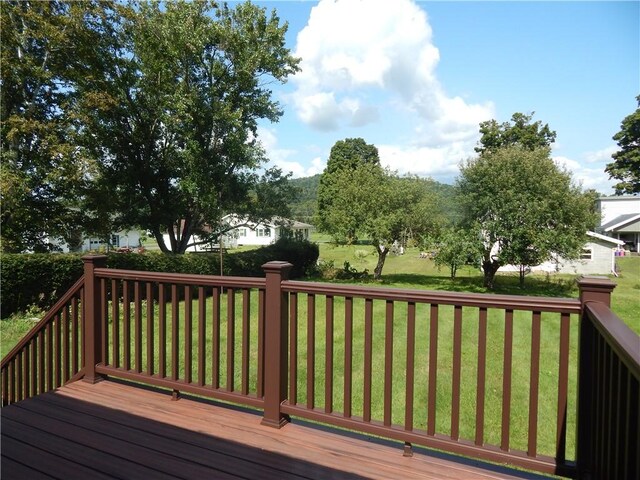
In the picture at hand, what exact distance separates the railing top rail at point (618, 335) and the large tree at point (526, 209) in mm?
14363

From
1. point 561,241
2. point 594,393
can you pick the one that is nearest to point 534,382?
point 594,393

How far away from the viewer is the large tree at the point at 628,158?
31.2 metres

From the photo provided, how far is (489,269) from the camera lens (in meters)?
16.0

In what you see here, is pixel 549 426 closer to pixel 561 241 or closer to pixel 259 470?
pixel 259 470

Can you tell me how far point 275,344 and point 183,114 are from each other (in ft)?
38.6

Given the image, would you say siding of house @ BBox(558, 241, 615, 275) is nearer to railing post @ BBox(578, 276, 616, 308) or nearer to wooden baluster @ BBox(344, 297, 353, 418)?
railing post @ BBox(578, 276, 616, 308)

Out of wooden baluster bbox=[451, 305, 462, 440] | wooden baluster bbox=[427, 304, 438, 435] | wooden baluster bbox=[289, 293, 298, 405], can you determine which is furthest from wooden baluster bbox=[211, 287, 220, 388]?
wooden baluster bbox=[451, 305, 462, 440]

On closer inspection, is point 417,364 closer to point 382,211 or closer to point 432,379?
point 432,379

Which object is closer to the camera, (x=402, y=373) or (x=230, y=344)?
(x=230, y=344)

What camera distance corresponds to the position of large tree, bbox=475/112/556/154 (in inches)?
1173

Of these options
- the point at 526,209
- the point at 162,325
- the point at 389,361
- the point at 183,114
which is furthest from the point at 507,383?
the point at 526,209

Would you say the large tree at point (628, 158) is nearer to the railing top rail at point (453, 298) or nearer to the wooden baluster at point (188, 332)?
the railing top rail at point (453, 298)

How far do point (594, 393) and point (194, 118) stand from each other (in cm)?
1337

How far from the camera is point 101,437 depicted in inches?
85.0
